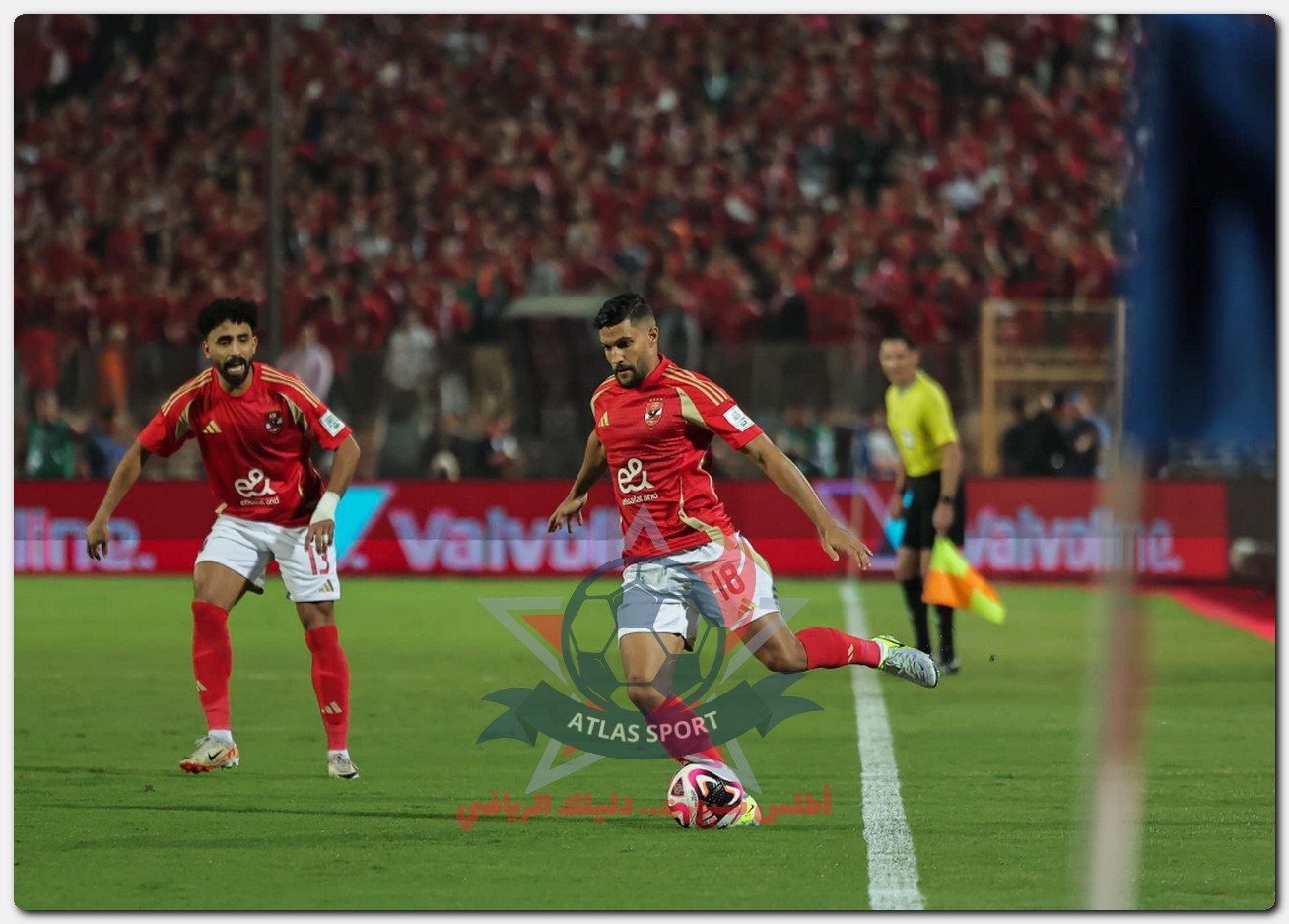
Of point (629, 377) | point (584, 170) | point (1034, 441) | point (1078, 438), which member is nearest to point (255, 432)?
point (629, 377)

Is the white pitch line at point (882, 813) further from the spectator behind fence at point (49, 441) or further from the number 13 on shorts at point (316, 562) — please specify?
the spectator behind fence at point (49, 441)

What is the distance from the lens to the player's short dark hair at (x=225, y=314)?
741 cm

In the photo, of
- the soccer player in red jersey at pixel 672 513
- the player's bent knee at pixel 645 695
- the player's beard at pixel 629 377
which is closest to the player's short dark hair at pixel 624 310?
the soccer player in red jersey at pixel 672 513

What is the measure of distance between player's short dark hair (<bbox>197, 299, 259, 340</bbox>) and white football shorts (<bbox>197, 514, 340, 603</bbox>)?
2.68 feet

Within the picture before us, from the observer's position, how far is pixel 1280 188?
3492 millimetres

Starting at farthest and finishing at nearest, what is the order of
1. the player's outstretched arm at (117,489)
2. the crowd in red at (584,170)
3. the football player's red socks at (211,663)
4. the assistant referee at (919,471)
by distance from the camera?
the crowd in red at (584,170) < the assistant referee at (919,471) < the football player's red socks at (211,663) < the player's outstretched arm at (117,489)

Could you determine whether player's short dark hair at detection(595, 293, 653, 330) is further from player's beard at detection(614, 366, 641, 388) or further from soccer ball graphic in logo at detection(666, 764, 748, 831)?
soccer ball graphic in logo at detection(666, 764, 748, 831)

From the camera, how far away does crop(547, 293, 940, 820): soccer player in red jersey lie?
21.1 feet

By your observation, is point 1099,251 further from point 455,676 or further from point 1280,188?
point 1280,188

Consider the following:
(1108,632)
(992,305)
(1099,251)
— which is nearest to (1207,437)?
(1108,632)

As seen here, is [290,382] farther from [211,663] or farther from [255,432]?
[211,663]

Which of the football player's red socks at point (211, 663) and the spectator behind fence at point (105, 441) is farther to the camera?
the spectator behind fence at point (105, 441)

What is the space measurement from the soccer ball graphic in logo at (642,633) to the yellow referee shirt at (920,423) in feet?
4.69

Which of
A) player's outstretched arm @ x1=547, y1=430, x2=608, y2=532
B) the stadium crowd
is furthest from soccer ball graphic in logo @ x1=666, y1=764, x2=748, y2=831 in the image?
the stadium crowd
